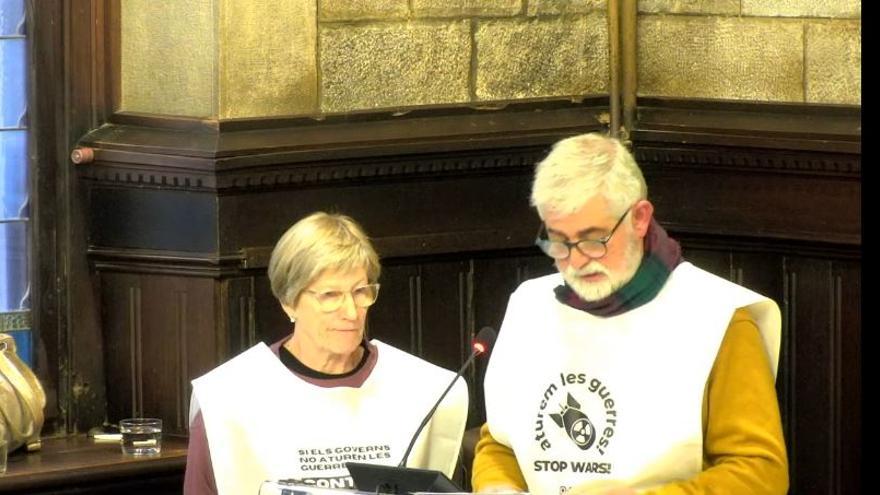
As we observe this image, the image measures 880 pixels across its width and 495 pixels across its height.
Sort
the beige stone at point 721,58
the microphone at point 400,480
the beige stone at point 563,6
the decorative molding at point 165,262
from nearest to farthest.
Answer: the microphone at point 400,480, the decorative molding at point 165,262, the beige stone at point 721,58, the beige stone at point 563,6

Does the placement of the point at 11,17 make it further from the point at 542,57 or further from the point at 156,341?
the point at 542,57

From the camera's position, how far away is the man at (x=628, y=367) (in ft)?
9.23

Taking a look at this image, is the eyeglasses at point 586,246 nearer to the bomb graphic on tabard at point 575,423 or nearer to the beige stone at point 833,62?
the bomb graphic on tabard at point 575,423

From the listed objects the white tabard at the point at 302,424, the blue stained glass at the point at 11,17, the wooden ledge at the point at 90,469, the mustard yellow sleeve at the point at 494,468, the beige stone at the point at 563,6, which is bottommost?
the wooden ledge at the point at 90,469

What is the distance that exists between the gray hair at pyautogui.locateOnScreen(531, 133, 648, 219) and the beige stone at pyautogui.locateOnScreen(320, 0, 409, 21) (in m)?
1.52

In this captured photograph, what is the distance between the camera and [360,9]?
4.29m

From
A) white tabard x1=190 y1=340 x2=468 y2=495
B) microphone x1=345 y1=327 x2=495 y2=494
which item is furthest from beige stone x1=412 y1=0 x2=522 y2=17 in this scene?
microphone x1=345 y1=327 x2=495 y2=494

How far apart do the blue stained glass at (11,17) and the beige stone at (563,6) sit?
1.45 m

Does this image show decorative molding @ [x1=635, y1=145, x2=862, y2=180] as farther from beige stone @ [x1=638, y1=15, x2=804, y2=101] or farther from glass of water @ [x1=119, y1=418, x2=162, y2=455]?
glass of water @ [x1=119, y1=418, x2=162, y2=455]

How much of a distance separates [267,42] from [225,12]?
0.49 ft


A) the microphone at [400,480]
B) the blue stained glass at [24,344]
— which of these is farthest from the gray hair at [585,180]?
the blue stained glass at [24,344]

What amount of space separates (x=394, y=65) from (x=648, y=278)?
1596 millimetres

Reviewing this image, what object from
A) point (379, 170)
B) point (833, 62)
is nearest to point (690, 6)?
point (833, 62)

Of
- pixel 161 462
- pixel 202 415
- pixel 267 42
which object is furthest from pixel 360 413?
pixel 267 42
